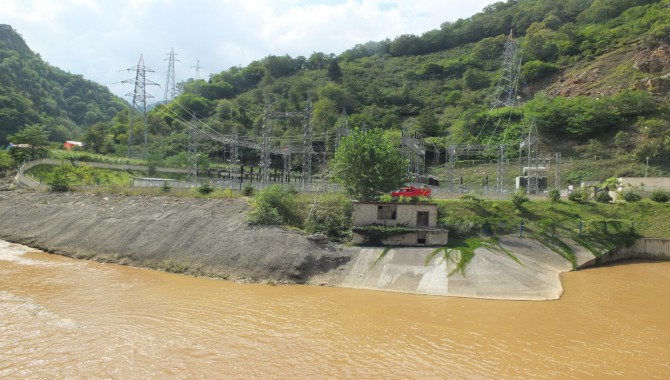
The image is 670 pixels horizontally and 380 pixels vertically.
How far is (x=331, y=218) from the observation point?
2936cm

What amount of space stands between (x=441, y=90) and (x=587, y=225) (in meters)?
82.4

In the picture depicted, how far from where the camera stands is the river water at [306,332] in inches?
504

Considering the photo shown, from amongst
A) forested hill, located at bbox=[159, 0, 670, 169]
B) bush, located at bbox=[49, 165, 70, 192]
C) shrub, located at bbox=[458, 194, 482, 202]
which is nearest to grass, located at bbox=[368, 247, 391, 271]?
shrub, located at bbox=[458, 194, 482, 202]

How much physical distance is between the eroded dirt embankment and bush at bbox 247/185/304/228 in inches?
34.8

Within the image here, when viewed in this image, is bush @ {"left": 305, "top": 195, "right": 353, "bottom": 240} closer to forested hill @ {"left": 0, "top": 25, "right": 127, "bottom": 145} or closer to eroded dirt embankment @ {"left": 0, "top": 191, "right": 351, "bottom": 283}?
eroded dirt embankment @ {"left": 0, "top": 191, "right": 351, "bottom": 283}

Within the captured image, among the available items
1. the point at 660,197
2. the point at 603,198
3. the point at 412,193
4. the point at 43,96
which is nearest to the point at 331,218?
the point at 412,193

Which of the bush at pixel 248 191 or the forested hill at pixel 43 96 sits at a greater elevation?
the forested hill at pixel 43 96

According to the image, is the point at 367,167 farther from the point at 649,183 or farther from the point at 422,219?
the point at 649,183

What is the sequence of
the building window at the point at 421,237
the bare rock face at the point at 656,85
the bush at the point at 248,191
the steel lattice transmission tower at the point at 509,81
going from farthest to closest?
the steel lattice transmission tower at the point at 509,81 < the bare rock face at the point at 656,85 < the bush at the point at 248,191 < the building window at the point at 421,237

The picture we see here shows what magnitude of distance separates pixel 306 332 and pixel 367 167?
56.1 ft

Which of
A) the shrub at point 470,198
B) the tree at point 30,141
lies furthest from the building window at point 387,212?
the tree at point 30,141

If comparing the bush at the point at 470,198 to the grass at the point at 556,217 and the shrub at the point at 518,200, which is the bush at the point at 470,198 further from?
the shrub at the point at 518,200

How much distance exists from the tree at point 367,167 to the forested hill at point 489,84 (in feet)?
45.1

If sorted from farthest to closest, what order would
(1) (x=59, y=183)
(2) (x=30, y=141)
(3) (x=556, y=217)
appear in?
(2) (x=30, y=141), (1) (x=59, y=183), (3) (x=556, y=217)
